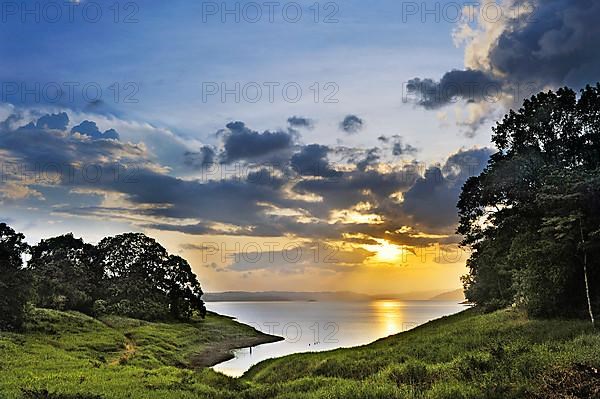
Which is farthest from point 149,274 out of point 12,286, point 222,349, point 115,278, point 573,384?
point 573,384

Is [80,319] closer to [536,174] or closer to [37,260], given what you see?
[37,260]

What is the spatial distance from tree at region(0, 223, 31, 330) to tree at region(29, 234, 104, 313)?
25.2 feet

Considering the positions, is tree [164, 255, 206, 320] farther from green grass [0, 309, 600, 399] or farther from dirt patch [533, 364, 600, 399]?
dirt patch [533, 364, 600, 399]

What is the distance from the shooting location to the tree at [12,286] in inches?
1978

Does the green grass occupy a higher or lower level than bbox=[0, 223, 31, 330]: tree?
lower

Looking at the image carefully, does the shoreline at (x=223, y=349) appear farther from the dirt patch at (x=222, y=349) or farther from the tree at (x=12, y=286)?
the tree at (x=12, y=286)

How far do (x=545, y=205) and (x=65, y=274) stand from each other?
7152 centimetres

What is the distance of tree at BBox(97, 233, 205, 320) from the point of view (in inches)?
3669

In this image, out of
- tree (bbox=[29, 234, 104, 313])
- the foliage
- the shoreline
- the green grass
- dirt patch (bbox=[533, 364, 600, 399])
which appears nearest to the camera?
dirt patch (bbox=[533, 364, 600, 399])

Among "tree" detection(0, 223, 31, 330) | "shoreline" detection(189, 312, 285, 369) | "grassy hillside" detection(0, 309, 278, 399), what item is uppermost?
"tree" detection(0, 223, 31, 330)

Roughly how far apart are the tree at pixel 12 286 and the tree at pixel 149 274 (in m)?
36.9

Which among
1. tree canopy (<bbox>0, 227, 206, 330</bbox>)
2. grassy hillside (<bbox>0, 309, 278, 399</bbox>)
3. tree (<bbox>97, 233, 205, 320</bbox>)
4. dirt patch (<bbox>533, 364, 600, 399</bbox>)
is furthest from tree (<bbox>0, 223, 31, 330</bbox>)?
dirt patch (<bbox>533, 364, 600, 399</bbox>)

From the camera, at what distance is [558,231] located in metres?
37.9

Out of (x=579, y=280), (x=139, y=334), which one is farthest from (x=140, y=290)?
(x=579, y=280)
